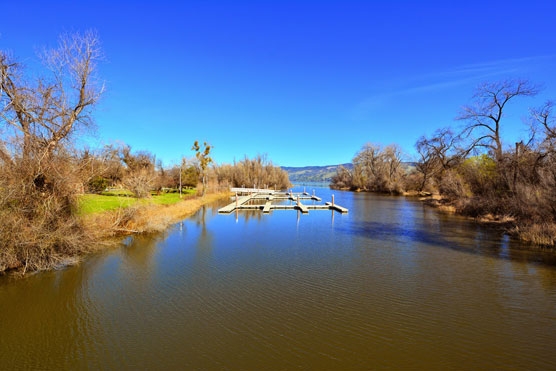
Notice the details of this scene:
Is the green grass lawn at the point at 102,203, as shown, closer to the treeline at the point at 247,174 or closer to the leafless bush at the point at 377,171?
the treeline at the point at 247,174

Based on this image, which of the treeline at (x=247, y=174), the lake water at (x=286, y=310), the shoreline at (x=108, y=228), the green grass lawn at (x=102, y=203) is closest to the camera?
the lake water at (x=286, y=310)

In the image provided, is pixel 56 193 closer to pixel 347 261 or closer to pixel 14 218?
pixel 14 218

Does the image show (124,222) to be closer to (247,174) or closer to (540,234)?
(540,234)

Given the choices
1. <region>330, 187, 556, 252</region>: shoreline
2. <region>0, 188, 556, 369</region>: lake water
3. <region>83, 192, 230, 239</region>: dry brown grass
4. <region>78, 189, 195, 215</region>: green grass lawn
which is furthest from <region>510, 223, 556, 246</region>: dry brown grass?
<region>78, 189, 195, 215</region>: green grass lawn

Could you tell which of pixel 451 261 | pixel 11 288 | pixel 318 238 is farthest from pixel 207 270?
pixel 451 261

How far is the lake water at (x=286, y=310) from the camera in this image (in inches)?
169

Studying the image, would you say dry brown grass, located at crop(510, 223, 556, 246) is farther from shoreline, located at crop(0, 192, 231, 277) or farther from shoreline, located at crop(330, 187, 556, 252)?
shoreline, located at crop(0, 192, 231, 277)

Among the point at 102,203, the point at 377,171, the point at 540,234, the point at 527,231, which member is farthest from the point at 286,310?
the point at 377,171

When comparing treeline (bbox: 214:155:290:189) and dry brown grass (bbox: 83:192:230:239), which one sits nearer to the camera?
dry brown grass (bbox: 83:192:230:239)

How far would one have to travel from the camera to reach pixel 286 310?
5.78 metres

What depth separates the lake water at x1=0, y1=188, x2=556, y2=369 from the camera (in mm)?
4305

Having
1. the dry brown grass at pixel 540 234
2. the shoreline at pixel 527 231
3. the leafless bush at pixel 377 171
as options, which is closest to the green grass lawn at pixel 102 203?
the shoreline at pixel 527 231

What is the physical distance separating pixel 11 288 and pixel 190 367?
580 centimetres

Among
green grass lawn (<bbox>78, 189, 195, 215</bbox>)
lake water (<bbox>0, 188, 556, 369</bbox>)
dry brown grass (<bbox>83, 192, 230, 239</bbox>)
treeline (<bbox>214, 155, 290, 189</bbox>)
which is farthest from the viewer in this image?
treeline (<bbox>214, 155, 290, 189</bbox>)
